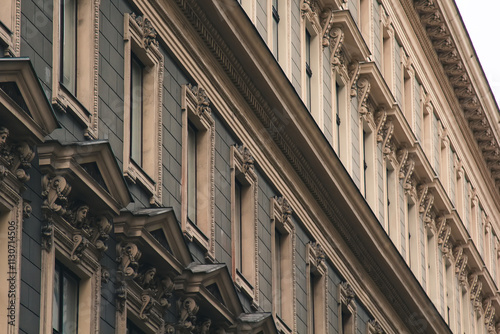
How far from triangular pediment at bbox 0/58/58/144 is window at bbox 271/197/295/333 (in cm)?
1270

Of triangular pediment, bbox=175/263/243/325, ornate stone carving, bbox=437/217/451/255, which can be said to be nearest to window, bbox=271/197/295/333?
triangular pediment, bbox=175/263/243/325

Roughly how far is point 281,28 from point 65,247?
14511 mm

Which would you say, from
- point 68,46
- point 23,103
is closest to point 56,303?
point 23,103

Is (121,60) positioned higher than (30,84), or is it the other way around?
(121,60)

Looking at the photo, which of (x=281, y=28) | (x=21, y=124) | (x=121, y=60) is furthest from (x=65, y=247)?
(x=281, y=28)

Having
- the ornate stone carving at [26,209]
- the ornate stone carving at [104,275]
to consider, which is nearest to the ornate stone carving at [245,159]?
the ornate stone carving at [104,275]

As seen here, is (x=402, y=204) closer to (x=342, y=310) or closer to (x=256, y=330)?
(x=342, y=310)

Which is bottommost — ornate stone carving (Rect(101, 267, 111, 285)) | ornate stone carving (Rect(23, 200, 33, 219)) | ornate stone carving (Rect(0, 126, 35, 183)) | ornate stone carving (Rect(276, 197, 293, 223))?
ornate stone carving (Rect(23, 200, 33, 219))

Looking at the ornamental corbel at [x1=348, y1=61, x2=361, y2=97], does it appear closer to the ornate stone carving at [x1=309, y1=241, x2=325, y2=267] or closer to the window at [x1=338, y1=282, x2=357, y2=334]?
the window at [x1=338, y1=282, x2=357, y2=334]

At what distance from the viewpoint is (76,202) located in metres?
20.3

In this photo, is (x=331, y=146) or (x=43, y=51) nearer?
(x=43, y=51)

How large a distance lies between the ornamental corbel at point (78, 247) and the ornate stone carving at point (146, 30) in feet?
17.0

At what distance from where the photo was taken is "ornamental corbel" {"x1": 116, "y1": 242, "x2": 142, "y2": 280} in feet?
71.7

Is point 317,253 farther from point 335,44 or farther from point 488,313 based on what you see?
point 488,313
